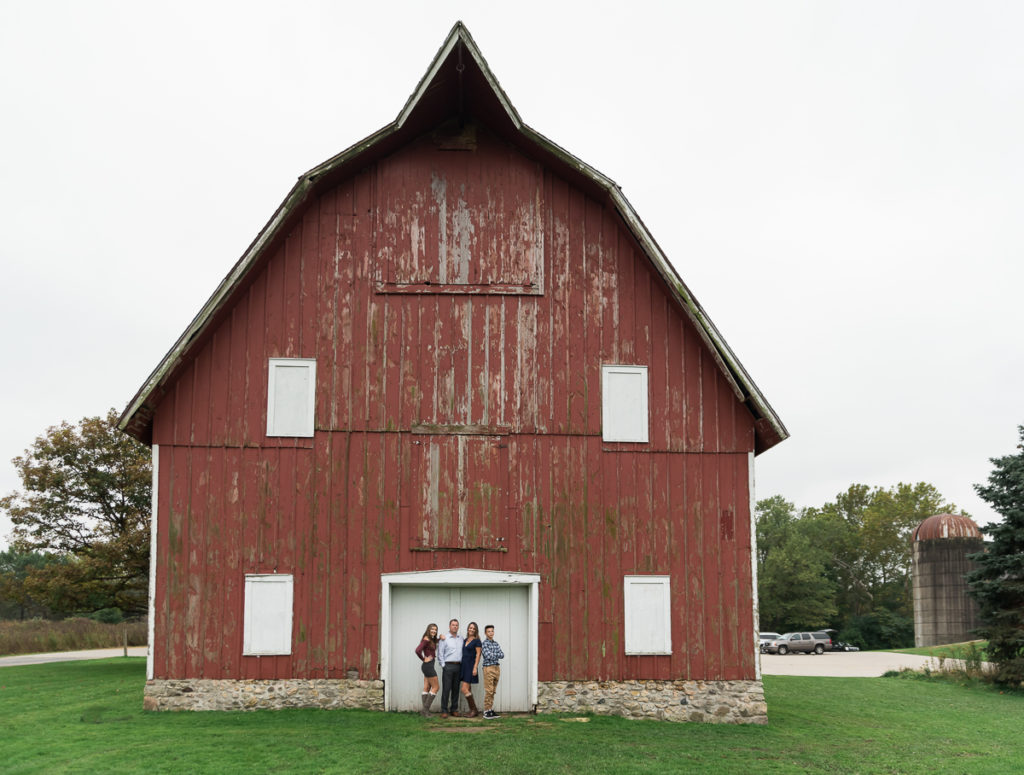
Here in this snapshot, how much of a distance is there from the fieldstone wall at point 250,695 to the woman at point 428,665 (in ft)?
2.36

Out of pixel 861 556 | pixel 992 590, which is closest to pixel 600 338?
pixel 992 590

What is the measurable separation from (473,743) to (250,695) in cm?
453

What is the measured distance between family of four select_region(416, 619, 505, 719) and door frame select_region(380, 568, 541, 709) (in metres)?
0.57

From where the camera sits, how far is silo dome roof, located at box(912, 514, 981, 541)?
48.9 meters

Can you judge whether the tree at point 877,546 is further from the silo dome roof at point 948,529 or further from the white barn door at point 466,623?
the white barn door at point 466,623

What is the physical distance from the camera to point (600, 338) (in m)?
17.3

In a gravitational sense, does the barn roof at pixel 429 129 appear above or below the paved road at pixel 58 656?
above

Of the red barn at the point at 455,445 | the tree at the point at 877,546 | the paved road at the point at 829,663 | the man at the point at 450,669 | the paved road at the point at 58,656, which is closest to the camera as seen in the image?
the man at the point at 450,669

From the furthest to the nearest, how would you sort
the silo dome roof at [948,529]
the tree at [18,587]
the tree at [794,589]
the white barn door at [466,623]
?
the tree at [794,589] < the silo dome roof at [948,529] < the tree at [18,587] < the white barn door at [466,623]

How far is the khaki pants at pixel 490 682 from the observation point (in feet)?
52.5

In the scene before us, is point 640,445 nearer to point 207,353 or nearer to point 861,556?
point 207,353

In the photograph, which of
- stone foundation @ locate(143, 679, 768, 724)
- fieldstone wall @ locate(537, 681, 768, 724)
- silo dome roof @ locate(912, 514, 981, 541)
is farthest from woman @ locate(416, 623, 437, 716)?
silo dome roof @ locate(912, 514, 981, 541)

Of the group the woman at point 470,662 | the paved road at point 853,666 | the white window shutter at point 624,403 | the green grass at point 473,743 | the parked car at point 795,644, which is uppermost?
the white window shutter at point 624,403

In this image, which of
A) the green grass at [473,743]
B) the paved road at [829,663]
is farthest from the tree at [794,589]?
the green grass at [473,743]
